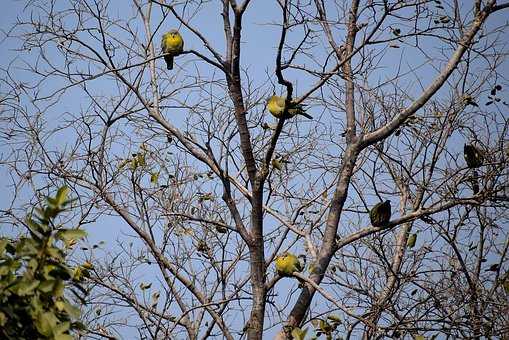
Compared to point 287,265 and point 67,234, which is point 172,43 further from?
point 67,234

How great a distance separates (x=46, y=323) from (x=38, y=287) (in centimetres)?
11

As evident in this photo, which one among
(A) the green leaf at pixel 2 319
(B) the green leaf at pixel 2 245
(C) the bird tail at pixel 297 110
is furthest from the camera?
(C) the bird tail at pixel 297 110

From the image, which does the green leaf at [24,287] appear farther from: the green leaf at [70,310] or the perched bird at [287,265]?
the perched bird at [287,265]

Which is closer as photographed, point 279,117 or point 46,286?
point 46,286

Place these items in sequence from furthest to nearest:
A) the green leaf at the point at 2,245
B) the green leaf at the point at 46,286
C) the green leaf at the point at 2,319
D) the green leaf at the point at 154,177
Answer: the green leaf at the point at 154,177 → the green leaf at the point at 2,245 → the green leaf at the point at 46,286 → the green leaf at the point at 2,319

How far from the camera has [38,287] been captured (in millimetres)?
1701

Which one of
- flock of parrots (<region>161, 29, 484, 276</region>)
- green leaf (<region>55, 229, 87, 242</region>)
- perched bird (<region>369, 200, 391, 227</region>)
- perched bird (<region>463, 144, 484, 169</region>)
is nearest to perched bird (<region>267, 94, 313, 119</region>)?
flock of parrots (<region>161, 29, 484, 276</region>)

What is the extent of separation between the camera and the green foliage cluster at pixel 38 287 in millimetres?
1646

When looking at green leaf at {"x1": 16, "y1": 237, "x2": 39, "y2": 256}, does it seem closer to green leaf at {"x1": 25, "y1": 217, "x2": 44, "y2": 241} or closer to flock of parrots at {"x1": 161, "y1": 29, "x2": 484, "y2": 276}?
green leaf at {"x1": 25, "y1": 217, "x2": 44, "y2": 241}

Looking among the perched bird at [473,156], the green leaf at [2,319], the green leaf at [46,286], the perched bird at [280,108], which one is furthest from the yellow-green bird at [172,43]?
the green leaf at [2,319]

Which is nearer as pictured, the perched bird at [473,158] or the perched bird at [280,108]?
the perched bird at [280,108]

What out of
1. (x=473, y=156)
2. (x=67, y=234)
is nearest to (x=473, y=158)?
(x=473, y=156)

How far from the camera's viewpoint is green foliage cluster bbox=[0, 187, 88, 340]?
1646 mm

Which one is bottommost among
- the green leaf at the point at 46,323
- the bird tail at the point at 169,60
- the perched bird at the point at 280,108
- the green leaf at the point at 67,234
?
the green leaf at the point at 46,323
